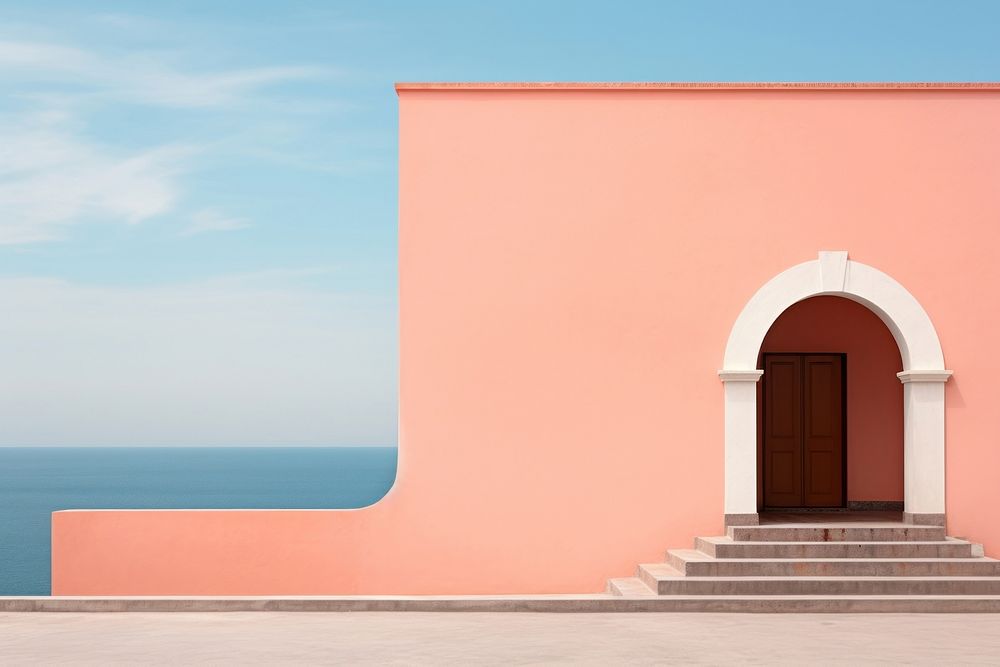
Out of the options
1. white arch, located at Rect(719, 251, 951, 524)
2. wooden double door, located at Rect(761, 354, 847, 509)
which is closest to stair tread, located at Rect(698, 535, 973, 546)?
white arch, located at Rect(719, 251, 951, 524)

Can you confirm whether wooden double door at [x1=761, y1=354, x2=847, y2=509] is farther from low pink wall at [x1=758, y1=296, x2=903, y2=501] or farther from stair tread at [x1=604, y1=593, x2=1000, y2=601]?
stair tread at [x1=604, y1=593, x2=1000, y2=601]

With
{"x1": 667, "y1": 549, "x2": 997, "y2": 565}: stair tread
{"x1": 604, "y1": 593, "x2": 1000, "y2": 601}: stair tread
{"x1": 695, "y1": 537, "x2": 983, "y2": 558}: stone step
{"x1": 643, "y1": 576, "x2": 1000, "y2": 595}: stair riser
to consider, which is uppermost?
{"x1": 695, "y1": 537, "x2": 983, "y2": 558}: stone step

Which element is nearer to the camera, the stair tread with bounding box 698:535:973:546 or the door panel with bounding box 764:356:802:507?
the stair tread with bounding box 698:535:973:546

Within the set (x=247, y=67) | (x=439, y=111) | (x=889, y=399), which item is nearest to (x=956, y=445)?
(x=889, y=399)

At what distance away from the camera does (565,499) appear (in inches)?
430

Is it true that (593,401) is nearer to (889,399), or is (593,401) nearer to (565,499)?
(565,499)

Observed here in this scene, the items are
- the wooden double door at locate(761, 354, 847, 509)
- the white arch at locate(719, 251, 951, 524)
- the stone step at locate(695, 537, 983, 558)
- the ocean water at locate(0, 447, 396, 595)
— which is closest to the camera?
the stone step at locate(695, 537, 983, 558)

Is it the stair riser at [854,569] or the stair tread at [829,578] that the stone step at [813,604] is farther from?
the stair riser at [854,569]

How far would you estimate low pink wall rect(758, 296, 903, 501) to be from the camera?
1206 centimetres

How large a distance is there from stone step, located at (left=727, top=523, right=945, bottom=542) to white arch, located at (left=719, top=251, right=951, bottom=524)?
1.04 feet

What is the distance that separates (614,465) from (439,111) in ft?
13.0

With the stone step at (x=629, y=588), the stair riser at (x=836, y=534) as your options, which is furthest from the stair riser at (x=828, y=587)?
the stair riser at (x=836, y=534)

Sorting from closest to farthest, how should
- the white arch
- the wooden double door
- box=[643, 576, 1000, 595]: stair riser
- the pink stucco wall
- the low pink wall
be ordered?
1. box=[643, 576, 1000, 595]: stair riser
2. the white arch
3. the pink stucco wall
4. the low pink wall
5. the wooden double door

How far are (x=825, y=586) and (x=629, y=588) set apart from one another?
1.73 m
